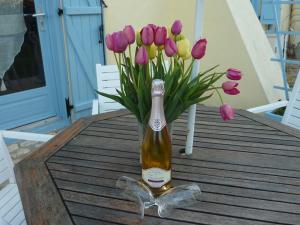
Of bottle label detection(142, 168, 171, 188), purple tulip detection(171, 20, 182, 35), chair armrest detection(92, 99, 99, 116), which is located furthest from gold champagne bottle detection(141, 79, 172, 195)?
chair armrest detection(92, 99, 99, 116)

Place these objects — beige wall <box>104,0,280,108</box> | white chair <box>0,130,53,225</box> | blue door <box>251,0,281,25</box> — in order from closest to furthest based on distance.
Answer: white chair <box>0,130,53,225</box> → beige wall <box>104,0,280,108</box> → blue door <box>251,0,281,25</box>

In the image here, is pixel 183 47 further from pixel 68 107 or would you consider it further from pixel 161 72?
pixel 68 107

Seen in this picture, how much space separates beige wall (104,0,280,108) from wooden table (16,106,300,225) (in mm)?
1684

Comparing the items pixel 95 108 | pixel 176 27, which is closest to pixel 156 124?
pixel 176 27

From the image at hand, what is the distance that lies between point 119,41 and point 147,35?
90 millimetres

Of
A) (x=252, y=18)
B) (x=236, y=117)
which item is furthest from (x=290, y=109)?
(x=252, y=18)

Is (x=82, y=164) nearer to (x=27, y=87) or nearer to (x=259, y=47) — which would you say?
(x=27, y=87)

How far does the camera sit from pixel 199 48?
0.97 m

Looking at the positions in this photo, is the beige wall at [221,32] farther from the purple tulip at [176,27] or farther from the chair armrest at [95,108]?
the purple tulip at [176,27]

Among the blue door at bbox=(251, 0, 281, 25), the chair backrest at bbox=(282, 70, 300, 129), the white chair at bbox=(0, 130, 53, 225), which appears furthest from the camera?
the blue door at bbox=(251, 0, 281, 25)

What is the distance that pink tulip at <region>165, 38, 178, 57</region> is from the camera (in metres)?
0.96

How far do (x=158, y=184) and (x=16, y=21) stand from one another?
8.23 ft

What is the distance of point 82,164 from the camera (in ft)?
4.12

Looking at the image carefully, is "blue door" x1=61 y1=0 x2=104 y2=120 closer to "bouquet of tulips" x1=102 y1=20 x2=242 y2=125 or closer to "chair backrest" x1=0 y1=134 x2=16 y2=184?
"chair backrest" x1=0 y1=134 x2=16 y2=184
